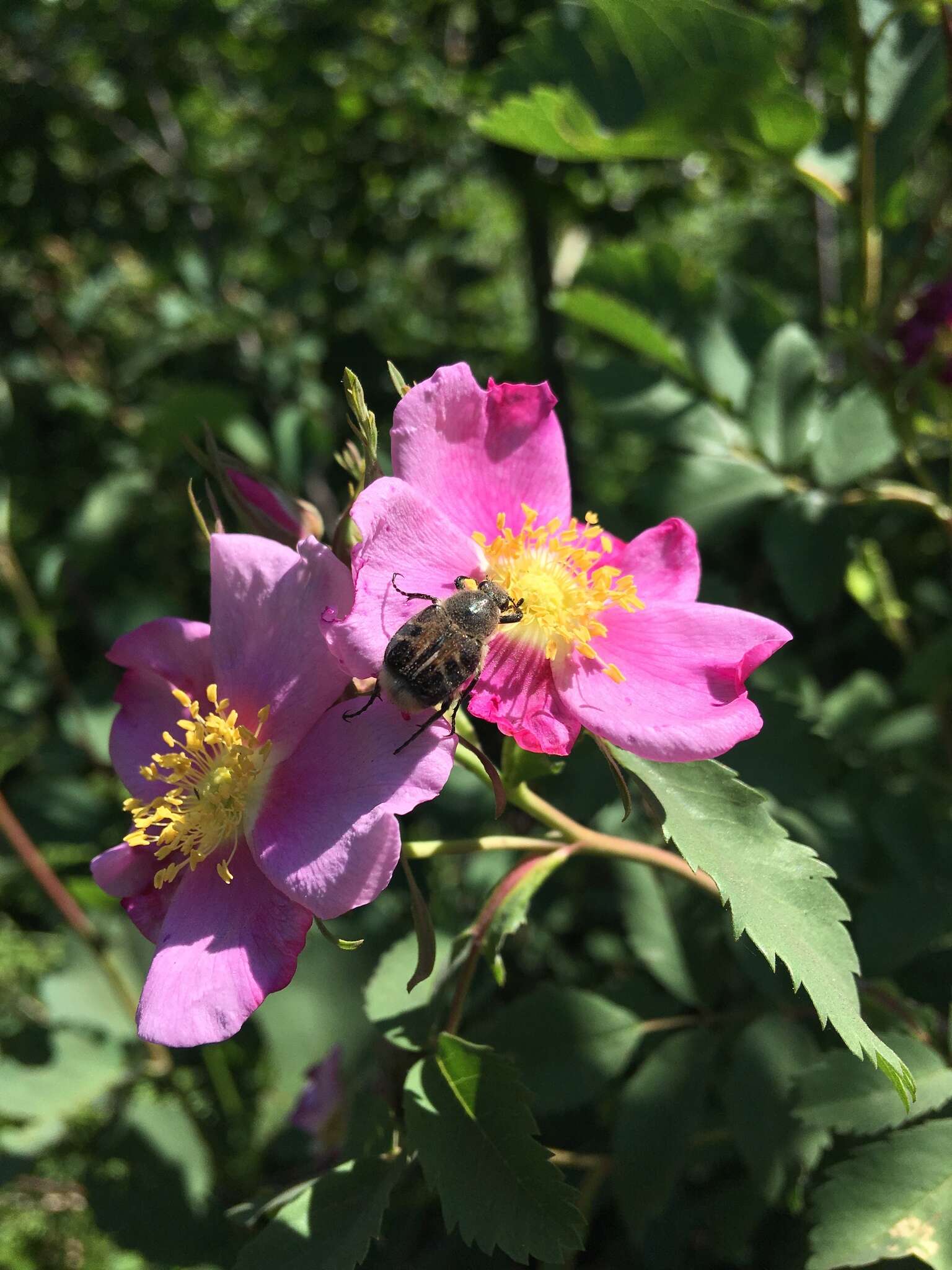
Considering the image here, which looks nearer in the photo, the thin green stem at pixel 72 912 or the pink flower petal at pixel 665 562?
the pink flower petal at pixel 665 562

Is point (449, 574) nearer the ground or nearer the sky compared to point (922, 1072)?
nearer the sky

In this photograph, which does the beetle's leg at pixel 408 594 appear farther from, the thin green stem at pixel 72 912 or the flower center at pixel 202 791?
the thin green stem at pixel 72 912

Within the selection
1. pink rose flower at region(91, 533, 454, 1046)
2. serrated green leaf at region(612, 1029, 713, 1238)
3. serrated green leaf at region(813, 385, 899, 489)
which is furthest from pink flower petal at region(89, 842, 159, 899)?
serrated green leaf at region(813, 385, 899, 489)

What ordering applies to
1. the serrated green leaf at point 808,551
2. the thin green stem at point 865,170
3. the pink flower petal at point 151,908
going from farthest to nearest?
the serrated green leaf at point 808,551 → the thin green stem at point 865,170 → the pink flower petal at point 151,908

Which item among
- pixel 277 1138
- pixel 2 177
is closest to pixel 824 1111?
pixel 277 1138

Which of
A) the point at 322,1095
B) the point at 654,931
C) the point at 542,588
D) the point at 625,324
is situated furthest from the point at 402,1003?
the point at 625,324

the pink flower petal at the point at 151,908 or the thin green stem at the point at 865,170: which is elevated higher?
the thin green stem at the point at 865,170

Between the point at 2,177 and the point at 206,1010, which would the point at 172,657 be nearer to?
the point at 206,1010

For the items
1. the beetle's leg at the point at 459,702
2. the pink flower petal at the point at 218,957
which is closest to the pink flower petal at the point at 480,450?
the beetle's leg at the point at 459,702
